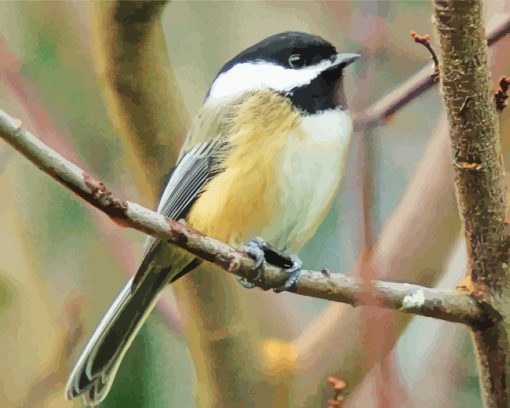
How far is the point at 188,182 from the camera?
2.86 ft

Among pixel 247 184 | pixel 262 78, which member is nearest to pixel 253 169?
pixel 247 184

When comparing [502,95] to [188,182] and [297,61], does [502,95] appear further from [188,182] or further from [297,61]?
[188,182]

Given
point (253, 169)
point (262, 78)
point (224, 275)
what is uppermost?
point (262, 78)

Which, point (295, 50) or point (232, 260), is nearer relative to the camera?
point (232, 260)

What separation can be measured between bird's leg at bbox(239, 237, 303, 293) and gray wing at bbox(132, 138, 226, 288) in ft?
0.31

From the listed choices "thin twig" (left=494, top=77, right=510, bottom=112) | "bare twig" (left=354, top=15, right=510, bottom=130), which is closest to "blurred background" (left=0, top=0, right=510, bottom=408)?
"bare twig" (left=354, top=15, right=510, bottom=130)

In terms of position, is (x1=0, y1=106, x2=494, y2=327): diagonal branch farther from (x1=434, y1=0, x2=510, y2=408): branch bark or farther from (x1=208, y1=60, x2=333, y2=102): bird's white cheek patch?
(x1=208, y1=60, x2=333, y2=102): bird's white cheek patch

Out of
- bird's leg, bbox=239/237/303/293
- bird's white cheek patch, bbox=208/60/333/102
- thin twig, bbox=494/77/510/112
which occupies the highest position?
bird's white cheek patch, bbox=208/60/333/102

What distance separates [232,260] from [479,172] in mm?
274

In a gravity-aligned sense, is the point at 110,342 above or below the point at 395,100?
below

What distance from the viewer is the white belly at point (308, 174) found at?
0.85 metres

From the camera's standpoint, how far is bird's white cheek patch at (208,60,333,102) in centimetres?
88

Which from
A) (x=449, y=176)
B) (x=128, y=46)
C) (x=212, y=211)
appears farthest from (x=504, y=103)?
(x=128, y=46)

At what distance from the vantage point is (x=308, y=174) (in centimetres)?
86
